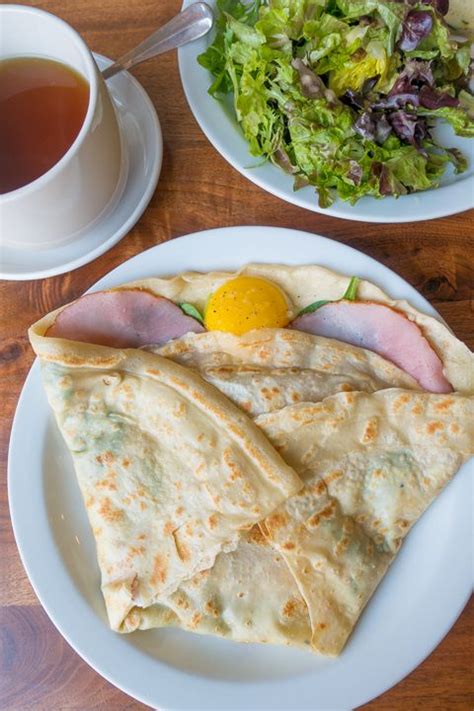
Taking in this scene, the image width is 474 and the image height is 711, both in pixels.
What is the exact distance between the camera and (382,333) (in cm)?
144

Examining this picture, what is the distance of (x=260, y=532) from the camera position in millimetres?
1342

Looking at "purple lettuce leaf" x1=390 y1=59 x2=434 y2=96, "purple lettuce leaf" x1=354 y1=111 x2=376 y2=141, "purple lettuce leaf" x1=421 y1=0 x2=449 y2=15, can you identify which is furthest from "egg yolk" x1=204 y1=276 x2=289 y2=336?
"purple lettuce leaf" x1=421 y1=0 x2=449 y2=15

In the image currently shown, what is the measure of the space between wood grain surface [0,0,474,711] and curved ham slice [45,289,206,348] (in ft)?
0.52

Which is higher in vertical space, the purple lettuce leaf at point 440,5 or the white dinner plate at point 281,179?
the purple lettuce leaf at point 440,5

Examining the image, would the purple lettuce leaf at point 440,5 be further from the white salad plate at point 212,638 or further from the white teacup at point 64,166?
the white teacup at point 64,166

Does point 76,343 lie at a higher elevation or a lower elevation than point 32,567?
higher

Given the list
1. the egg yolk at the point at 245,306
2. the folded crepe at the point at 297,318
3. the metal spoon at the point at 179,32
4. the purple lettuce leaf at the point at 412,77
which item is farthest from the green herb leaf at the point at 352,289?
the metal spoon at the point at 179,32

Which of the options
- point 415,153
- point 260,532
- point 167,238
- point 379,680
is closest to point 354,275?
point 415,153

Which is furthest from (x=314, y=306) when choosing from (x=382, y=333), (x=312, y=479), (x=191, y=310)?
(x=312, y=479)

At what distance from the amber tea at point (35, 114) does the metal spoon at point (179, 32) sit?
0.21m

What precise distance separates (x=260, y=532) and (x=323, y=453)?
0.62 ft

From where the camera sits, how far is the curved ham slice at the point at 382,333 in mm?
1402

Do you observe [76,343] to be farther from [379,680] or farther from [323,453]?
[379,680]

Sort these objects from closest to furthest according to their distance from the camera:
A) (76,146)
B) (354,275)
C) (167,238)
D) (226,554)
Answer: (76,146) < (226,554) < (354,275) < (167,238)
